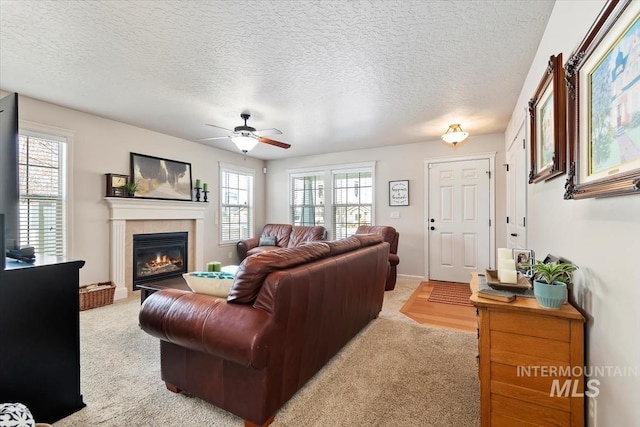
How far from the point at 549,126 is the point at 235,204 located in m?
5.42

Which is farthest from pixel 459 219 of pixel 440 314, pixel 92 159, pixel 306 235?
pixel 92 159

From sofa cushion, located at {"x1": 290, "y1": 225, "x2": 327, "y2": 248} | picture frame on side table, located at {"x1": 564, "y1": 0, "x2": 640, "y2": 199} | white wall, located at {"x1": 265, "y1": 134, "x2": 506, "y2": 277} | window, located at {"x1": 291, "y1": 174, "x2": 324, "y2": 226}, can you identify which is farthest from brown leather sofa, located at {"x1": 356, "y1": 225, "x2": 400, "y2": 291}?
picture frame on side table, located at {"x1": 564, "y1": 0, "x2": 640, "y2": 199}

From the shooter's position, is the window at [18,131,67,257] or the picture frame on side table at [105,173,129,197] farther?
the picture frame on side table at [105,173,129,197]

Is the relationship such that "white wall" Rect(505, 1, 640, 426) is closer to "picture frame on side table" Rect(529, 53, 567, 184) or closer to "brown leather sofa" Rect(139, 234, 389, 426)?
"picture frame on side table" Rect(529, 53, 567, 184)

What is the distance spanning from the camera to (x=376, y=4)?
6.03ft

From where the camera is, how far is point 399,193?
548 centimetres

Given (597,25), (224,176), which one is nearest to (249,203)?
(224,176)

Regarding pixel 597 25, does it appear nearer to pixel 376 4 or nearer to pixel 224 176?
pixel 376 4

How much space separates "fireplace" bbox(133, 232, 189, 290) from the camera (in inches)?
173

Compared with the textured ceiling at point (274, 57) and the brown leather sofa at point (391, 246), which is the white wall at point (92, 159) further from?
the brown leather sofa at point (391, 246)

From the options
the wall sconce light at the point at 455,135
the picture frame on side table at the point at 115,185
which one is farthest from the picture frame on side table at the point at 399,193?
the picture frame on side table at the point at 115,185

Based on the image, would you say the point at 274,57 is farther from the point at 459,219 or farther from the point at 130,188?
the point at 459,219

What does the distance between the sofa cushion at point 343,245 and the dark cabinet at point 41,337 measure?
1603mm

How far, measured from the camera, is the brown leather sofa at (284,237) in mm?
5824
